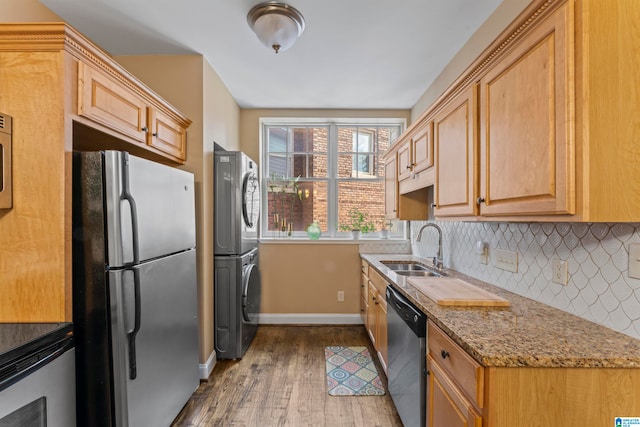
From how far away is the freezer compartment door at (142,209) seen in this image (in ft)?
4.62

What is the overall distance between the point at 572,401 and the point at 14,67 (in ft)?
8.29

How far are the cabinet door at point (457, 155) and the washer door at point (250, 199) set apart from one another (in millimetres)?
1706

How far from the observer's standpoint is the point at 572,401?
977 millimetres

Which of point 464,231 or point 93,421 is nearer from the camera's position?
point 93,421

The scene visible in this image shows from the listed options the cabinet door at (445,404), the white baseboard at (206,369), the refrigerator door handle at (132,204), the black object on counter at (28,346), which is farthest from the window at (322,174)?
the black object on counter at (28,346)

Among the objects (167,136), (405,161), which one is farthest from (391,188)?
(167,136)

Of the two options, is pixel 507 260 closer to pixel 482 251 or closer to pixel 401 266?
pixel 482 251

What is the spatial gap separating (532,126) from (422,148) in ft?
4.03

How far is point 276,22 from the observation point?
190cm

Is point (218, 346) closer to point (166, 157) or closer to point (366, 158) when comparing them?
point (166, 157)

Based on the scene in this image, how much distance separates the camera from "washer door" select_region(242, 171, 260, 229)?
287 centimetres

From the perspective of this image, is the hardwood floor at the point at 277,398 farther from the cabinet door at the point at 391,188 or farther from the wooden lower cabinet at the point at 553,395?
the cabinet door at the point at 391,188

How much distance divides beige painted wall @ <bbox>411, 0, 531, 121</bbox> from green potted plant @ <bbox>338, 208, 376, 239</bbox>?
5.07 ft

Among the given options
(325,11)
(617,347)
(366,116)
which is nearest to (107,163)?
(325,11)
